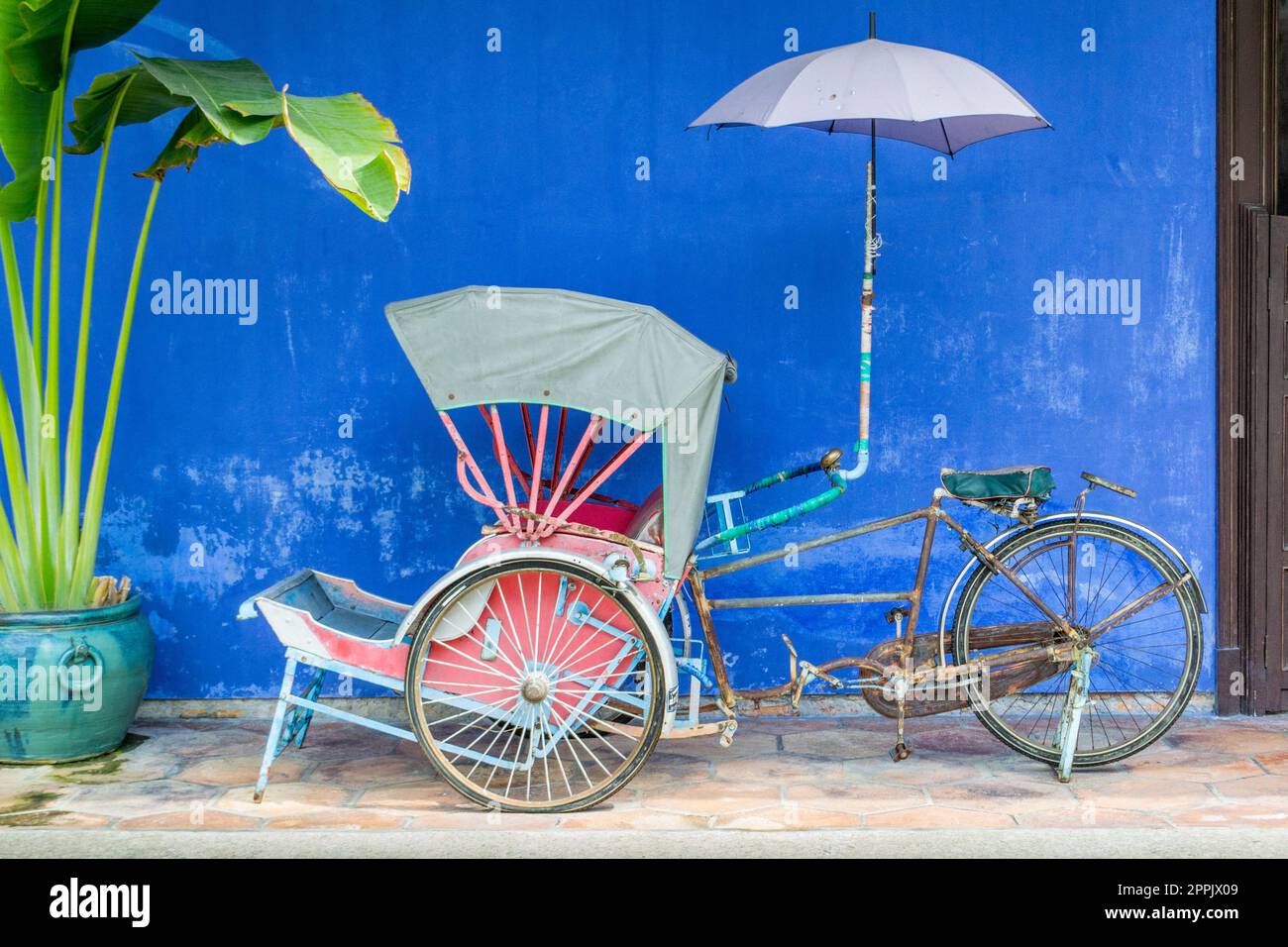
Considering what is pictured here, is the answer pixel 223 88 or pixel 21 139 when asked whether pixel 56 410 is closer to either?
pixel 21 139

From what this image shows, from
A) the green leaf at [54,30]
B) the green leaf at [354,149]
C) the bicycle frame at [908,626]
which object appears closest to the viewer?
the green leaf at [354,149]

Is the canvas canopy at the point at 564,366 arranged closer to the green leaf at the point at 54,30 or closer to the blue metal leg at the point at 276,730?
the blue metal leg at the point at 276,730

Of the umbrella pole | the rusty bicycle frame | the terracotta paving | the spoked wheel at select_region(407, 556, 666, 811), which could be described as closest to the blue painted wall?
the terracotta paving

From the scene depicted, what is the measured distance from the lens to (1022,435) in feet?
21.7

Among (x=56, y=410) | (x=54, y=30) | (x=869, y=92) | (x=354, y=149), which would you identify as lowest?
(x=56, y=410)

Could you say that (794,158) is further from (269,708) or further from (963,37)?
(269,708)

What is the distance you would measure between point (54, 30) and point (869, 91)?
10.6 feet

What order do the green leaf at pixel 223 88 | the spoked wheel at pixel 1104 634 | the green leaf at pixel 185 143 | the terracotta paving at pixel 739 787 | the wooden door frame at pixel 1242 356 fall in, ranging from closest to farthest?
the green leaf at pixel 223 88 → the terracotta paving at pixel 739 787 → the green leaf at pixel 185 143 → the spoked wheel at pixel 1104 634 → the wooden door frame at pixel 1242 356

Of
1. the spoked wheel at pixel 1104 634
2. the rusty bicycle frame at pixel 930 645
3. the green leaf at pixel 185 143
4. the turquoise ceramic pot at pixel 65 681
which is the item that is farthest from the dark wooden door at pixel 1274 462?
the turquoise ceramic pot at pixel 65 681

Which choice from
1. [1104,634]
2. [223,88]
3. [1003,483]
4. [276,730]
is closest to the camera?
[223,88]

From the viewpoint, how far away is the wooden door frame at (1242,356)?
6453mm

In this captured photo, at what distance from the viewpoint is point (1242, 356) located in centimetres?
652

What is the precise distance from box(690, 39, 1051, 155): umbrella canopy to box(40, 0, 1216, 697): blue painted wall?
108 cm

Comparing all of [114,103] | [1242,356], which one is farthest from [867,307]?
[114,103]
